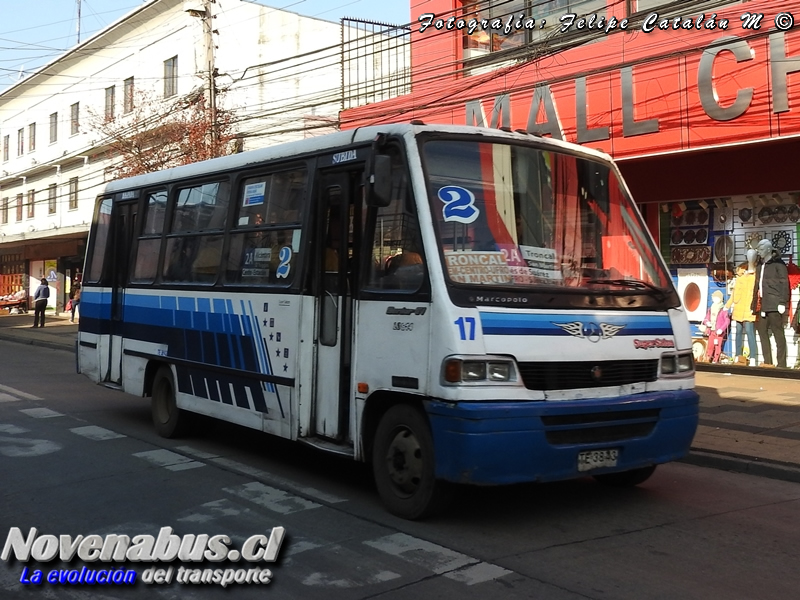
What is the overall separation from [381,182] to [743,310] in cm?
1012

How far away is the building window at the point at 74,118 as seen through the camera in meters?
34.1

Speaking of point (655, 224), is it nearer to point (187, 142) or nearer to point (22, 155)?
point (187, 142)

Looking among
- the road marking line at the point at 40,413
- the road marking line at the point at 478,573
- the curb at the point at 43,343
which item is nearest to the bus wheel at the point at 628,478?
the road marking line at the point at 478,573

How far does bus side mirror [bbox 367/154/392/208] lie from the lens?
5836mm

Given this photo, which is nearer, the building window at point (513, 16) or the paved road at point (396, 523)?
the paved road at point (396, 523)

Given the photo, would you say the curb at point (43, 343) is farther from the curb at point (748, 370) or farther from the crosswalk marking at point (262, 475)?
the curb at point (748, 370)

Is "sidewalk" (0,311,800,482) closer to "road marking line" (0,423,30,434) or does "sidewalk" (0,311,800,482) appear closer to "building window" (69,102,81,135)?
"road marking line" (0,423,30,434)

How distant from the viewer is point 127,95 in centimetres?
2977

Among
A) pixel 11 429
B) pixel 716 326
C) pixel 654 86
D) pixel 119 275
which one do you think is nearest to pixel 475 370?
pixel 119 275

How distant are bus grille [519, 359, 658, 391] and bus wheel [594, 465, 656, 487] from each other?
1058 mm

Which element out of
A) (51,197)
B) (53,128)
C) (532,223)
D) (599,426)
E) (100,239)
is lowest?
(599,426)

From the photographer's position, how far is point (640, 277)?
Result: 255 inches

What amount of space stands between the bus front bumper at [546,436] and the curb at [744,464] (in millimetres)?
1670

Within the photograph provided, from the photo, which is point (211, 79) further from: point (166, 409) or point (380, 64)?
point (166, 409)
